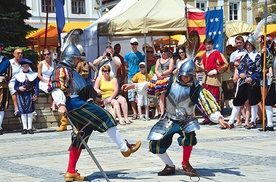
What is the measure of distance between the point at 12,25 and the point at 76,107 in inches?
364

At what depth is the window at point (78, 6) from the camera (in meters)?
52.4

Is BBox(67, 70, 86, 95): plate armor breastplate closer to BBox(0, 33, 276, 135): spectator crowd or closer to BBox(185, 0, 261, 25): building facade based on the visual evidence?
BBox(0, 33, 276, 135): spectator crowd

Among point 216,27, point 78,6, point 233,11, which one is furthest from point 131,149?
point 233,11

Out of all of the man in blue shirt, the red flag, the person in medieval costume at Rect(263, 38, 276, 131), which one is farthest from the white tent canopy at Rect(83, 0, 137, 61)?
the person in medieval costume at Rect(263, 38, 276, 131)

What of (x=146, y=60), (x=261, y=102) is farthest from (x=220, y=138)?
(x=146, y=60)

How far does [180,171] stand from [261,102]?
5.85 m

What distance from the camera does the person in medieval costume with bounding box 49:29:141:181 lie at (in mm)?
8148

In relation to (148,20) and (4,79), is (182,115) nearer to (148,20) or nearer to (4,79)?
(4,79)

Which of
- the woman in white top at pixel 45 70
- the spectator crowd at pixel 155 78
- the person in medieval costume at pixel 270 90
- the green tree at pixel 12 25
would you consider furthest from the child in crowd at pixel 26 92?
the person in medieval costume at pixel 270 90

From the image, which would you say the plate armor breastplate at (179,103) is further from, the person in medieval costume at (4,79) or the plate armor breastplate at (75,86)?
the person in medieval costume at (4,79)

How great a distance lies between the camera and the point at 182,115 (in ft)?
26.7

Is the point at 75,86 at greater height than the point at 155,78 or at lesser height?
greater

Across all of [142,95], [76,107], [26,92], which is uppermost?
[76,107]

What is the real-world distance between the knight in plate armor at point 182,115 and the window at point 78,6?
44.8 metres
